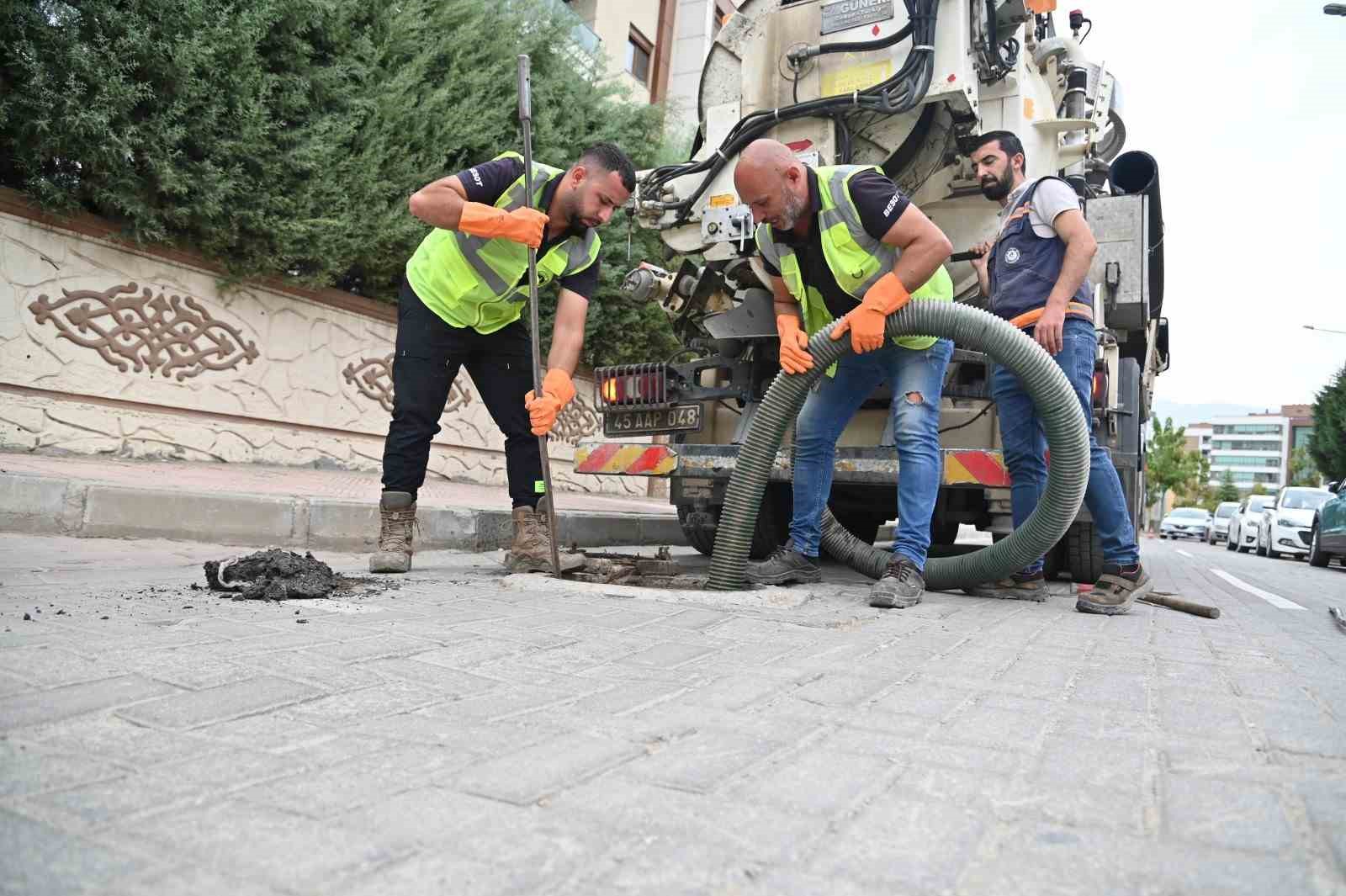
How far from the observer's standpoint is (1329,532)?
12.3 m

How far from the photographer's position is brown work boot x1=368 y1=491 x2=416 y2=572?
3721mm

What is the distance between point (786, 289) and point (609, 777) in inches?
112

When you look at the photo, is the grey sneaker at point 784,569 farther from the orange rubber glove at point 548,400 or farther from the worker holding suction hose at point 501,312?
the orange rubber glove at point 548,400

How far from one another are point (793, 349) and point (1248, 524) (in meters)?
19.0

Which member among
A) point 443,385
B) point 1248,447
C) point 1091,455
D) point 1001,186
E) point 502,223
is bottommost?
point 1091,455

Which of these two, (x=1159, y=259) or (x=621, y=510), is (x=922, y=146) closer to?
(x=1159, y=259)

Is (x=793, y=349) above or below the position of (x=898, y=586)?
above

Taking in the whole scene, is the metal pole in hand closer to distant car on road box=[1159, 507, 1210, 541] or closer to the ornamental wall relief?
the ornamental wall relief

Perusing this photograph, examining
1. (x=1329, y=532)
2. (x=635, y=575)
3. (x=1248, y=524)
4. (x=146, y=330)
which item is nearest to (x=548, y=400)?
(x=635, y=575)

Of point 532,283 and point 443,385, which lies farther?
point 443,385

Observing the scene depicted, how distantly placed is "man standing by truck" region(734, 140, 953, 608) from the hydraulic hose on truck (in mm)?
86

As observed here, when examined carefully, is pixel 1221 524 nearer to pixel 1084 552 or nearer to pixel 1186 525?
pixel 1186 525

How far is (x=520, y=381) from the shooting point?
157 inches

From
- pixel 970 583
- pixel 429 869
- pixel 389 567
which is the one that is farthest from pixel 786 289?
pixel 429 869
